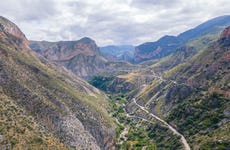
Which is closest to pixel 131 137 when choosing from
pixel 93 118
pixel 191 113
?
pixel 93 118

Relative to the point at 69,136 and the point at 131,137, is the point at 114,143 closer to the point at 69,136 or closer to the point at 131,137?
the point at 131,137

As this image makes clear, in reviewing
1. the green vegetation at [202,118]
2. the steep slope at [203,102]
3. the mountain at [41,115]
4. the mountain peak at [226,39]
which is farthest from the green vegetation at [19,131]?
the mountain peak at [226,39]

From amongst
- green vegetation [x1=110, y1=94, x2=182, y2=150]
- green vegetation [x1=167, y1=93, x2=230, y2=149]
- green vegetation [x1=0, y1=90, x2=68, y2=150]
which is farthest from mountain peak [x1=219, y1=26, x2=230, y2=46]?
green vegetation [x1=0, y1=90, x2=68, y2=150]

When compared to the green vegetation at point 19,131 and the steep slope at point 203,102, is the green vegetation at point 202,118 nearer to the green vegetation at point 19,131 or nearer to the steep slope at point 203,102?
the steep slope at point 203,102

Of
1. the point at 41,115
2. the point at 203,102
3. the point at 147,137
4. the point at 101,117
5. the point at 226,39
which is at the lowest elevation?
the point at 147,137

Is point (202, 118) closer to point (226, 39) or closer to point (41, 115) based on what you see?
point (41, 115)

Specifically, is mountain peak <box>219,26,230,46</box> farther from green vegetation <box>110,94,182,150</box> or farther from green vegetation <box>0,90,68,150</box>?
green vegetation <box>0,90,68,150</box>

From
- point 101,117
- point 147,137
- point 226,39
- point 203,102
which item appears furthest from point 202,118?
point 226,39
